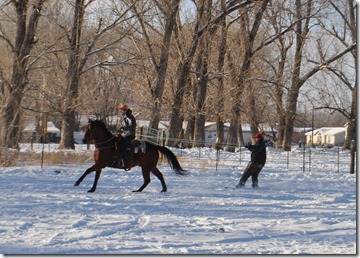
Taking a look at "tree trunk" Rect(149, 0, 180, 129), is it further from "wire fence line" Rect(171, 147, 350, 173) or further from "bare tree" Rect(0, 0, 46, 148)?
"bare tree" Rect(0, 0, 46, 148)

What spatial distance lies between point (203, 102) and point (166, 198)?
25950 millimetres

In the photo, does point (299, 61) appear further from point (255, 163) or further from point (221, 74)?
point (255, 163)

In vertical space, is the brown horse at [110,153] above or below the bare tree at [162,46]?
below

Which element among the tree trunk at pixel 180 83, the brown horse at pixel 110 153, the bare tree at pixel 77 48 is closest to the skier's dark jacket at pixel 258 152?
the brown horse at pixel 110 153

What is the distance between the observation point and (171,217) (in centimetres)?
1176

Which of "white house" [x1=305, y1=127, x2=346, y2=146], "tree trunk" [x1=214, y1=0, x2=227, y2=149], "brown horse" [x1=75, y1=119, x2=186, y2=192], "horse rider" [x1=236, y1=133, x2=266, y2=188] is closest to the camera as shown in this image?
"brown horse" [x1=75, y1=119, x2=186, y2=192]

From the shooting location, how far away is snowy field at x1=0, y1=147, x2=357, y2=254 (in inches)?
349

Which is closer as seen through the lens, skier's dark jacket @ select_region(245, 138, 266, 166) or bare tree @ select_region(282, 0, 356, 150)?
skier's dark jacket @ select_region(245, 138, 266, 166)

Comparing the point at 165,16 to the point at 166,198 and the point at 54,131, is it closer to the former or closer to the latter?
the point at 166,198

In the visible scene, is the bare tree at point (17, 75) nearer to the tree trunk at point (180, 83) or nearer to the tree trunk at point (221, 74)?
the tree trunk at point (180, 83)

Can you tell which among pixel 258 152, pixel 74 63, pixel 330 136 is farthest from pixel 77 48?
pixel 330 136

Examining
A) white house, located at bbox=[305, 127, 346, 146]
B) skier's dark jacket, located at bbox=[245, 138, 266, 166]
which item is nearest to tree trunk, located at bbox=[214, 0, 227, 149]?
skier's dark jacket, located at bbox=[245, 138, 266, 166]

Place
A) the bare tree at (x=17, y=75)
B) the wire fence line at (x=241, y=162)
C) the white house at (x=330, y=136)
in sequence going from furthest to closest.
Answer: the white house at (x=330, y=136) < the wire fence line at (x=241, y=162) < the bare tree at (x=17, y=75)

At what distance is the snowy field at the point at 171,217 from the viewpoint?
8.88 m
